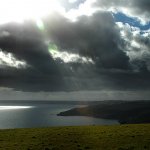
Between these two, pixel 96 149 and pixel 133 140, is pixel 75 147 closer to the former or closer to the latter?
pixel 96 149

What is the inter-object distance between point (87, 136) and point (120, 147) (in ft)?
29.1

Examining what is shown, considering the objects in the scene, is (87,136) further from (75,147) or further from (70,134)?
(75,147)

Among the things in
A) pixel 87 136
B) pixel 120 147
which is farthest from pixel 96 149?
Answer: pixel 87 136

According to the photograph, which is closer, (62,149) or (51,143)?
(62,149)

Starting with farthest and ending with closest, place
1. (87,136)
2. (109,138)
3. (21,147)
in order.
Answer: (87,136)
(109,138)
(21,147)

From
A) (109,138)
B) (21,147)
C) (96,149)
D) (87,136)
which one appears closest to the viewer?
(96,149)

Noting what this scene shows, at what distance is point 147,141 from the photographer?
109 ft

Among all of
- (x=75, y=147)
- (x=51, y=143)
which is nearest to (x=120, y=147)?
(x=75, y=147)

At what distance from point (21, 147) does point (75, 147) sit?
5.78m

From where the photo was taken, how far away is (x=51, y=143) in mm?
34375

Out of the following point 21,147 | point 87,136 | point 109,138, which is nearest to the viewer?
point 21,147

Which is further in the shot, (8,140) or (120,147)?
(8,140)

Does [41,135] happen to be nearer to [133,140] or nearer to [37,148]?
[37,148]

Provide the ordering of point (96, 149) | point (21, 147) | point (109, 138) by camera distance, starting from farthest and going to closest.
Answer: point (109, 138) → point (21, 147) → point (96, 149)
